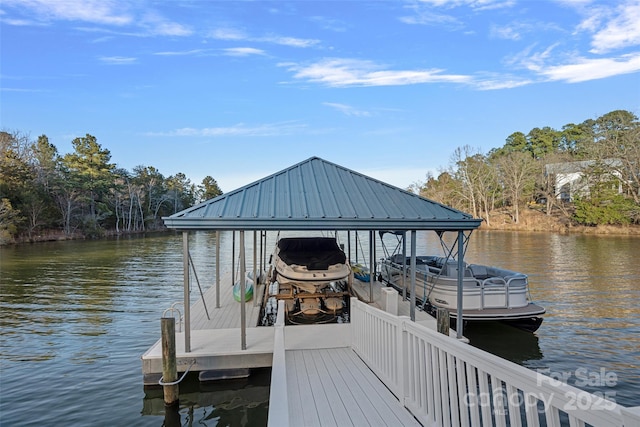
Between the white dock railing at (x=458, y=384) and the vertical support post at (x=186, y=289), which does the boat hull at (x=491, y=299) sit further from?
the vertical support post at (x=186, y=289)

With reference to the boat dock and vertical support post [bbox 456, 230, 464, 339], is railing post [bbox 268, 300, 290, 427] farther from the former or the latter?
vertical support post [bbox 456, 230, 464, 339]

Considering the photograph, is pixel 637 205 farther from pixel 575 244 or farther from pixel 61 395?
pixel 61 395

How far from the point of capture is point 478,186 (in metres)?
47.8

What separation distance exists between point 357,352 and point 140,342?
5.48 meters

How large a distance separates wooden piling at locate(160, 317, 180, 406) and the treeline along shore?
3285cm

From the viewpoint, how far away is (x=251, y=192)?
21.9ft

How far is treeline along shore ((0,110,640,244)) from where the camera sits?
3394 cm

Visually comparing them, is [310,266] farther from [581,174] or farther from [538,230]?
[581,174]

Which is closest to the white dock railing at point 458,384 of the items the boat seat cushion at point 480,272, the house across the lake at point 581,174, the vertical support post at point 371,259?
the vertical support post at point 371,259

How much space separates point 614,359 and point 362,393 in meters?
6.10

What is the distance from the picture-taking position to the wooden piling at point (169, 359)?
5488 mm

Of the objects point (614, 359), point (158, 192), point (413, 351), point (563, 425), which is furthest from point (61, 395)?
point (158, 192)

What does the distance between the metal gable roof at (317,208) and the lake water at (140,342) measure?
8.96ft

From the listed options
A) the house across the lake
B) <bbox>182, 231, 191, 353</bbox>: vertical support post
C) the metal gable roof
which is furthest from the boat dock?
the house across the lake
